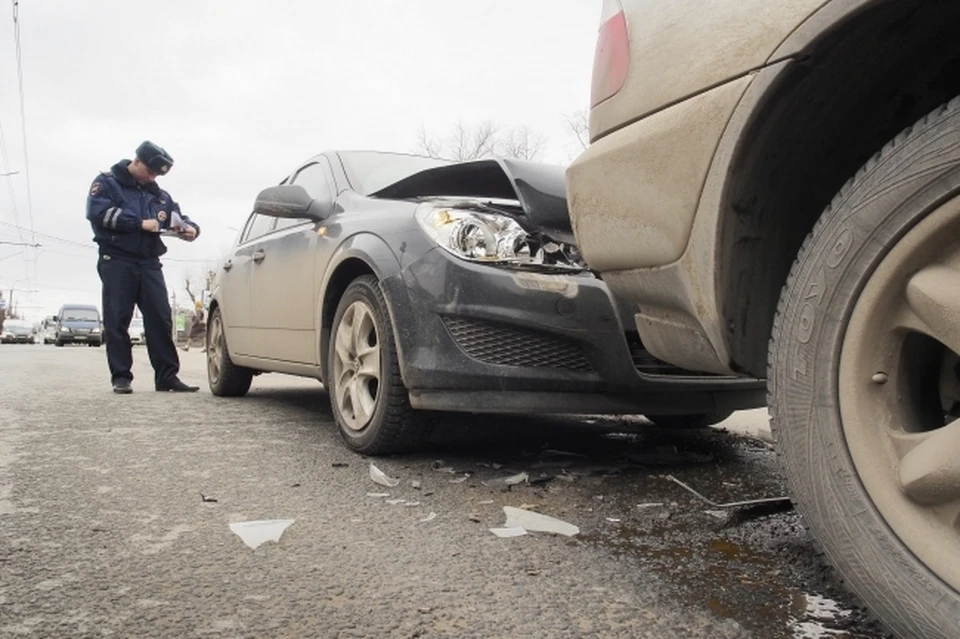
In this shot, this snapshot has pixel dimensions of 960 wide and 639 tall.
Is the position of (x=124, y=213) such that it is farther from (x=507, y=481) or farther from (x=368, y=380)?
(x=507, y=481)

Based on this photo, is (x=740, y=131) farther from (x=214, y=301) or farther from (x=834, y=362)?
(x=214, y=301)

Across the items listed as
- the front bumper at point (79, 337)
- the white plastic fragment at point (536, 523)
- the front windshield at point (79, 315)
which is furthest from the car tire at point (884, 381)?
the front windshield at point (79, 315)

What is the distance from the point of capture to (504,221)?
272cm

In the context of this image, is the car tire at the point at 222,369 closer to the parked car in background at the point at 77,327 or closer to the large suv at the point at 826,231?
the large suv at the point at 826,231

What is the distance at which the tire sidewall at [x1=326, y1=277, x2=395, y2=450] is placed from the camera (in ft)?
9.22

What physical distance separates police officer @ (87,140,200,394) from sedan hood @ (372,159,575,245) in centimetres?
304

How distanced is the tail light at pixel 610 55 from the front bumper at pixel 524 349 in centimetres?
85

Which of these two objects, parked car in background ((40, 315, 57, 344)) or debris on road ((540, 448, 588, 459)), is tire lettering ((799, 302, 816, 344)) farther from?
parked car in background ((40, 315, 57, 344))

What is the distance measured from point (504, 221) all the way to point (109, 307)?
3930 millimetres

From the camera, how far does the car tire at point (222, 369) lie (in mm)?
5219

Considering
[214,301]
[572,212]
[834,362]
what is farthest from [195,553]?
[214,301]

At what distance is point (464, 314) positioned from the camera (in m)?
2.57

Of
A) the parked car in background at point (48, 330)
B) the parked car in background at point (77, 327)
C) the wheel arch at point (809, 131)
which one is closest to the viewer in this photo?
the wheel arch at point (809, 131)

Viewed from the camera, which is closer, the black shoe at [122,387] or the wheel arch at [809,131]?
the wheel arch at [809,131]
